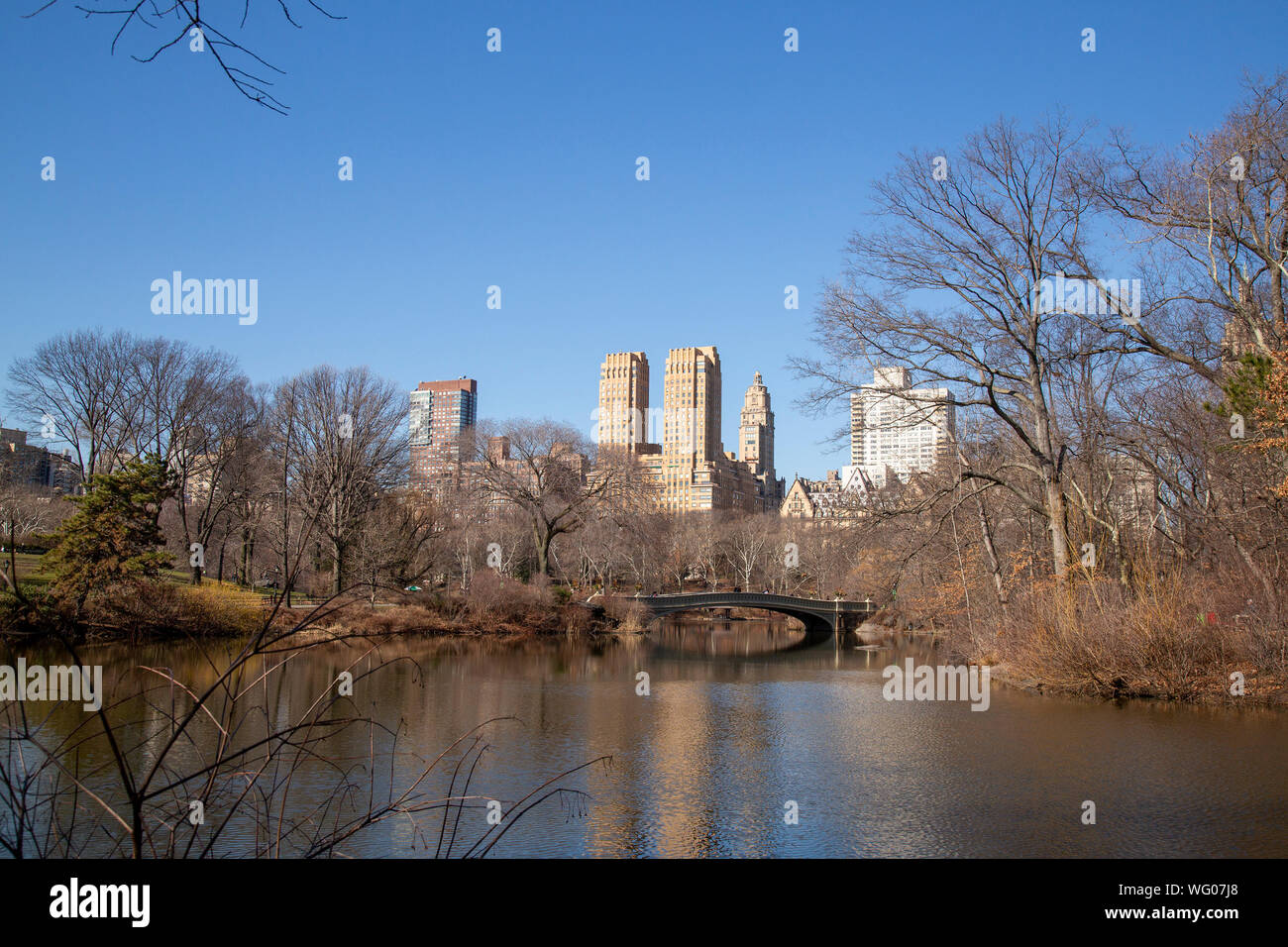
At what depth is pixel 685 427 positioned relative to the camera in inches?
6860

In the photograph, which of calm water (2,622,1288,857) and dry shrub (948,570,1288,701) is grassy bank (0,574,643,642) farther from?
dry shrub (948,570,1288,701)

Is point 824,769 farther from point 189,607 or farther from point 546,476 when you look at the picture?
point 546,476

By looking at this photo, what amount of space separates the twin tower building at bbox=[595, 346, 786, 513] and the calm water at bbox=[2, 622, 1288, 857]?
108253mm

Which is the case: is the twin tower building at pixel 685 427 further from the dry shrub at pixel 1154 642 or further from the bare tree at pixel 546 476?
the dry shrub at pixel 1154 642

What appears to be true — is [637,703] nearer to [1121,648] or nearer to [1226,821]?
[1121,648]

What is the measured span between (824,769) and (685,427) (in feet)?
531

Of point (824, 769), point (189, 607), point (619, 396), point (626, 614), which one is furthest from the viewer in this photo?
point (619, 396)

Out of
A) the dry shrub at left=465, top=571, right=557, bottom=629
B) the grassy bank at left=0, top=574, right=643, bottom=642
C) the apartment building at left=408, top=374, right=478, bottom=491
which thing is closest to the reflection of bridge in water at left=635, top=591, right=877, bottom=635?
the grassy bank at left=0, top=574, right=643, bottom=642

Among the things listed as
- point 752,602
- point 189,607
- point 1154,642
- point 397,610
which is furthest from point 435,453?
point 1154,642

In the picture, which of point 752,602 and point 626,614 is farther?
point 752,602

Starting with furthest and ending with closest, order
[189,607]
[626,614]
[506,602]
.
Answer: [626,614] → [506,602] → [189,607]

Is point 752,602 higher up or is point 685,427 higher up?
point 685,427
